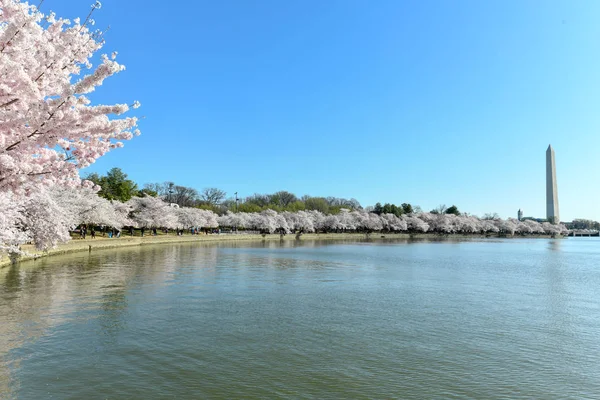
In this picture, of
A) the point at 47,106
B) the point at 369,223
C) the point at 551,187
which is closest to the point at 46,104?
the point at 47,106

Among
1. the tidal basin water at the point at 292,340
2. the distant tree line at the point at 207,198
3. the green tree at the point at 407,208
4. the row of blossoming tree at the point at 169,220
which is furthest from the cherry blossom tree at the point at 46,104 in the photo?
the green tree at the point at 407,208

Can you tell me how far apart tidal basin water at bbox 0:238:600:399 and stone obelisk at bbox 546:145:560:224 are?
107 meters

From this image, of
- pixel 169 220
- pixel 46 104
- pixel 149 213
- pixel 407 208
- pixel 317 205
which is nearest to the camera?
pixel 46 104

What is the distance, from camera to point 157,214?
69.1 m

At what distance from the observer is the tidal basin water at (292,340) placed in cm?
877

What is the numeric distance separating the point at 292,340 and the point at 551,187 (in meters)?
126

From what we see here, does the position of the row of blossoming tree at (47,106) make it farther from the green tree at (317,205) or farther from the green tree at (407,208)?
the green tree at (407,208)

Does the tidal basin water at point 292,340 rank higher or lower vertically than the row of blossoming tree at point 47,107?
lower

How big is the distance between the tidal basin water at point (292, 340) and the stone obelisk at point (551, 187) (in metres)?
107

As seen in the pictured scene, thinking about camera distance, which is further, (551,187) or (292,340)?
(551,187)

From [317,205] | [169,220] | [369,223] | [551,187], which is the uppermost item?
[551,187]

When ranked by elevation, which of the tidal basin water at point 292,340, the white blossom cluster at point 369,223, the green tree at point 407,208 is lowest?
the tidal basin water at point 292,340

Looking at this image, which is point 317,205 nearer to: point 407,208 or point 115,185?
point 407,208

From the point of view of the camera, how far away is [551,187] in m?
116
